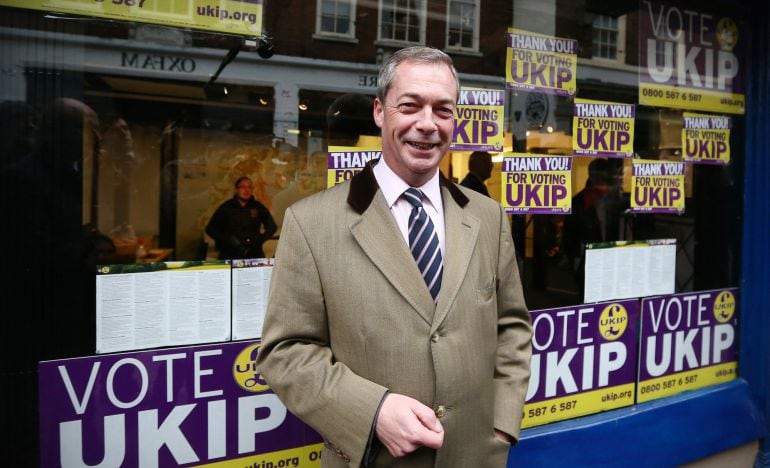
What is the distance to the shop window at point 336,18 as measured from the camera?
281cm

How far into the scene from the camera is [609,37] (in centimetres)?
360

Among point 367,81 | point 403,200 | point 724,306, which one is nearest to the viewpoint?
point 403,200

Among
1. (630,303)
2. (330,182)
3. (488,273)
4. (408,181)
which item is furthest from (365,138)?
(630,303)

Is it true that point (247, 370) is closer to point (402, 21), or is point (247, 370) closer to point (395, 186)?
point (395, 186)

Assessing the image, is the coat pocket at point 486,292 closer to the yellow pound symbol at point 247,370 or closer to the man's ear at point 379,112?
the man's ear at point 379,112

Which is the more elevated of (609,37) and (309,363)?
(609,37)

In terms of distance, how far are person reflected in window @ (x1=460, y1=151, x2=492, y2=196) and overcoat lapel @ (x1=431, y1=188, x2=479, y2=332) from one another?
113 centimetres

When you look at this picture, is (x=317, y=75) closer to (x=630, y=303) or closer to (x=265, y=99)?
(x=265, y=99)

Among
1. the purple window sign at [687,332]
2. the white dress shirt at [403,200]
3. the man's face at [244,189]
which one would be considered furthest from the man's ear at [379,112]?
the purple window sign at [687,332]

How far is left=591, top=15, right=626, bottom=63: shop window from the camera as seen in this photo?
11.6 feet

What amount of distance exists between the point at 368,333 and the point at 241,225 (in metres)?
1.15

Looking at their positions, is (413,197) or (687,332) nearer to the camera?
(413,197)

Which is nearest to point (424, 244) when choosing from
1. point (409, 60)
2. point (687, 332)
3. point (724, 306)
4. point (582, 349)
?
point (409, 60)

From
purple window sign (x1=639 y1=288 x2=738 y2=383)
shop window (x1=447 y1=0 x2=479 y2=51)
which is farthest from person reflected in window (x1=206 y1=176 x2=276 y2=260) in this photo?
purple window sign (x1=639 y1=288 x2=738 y2=383)
